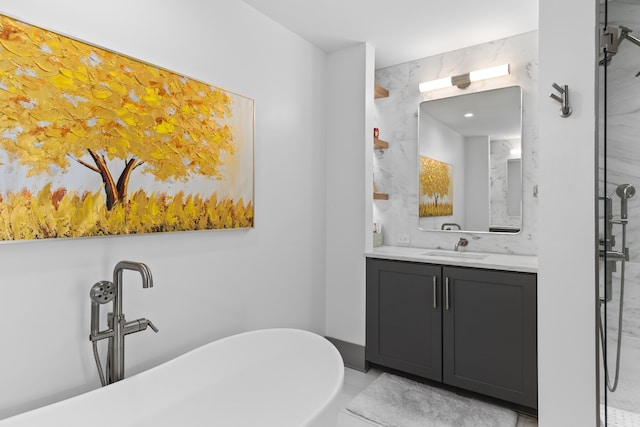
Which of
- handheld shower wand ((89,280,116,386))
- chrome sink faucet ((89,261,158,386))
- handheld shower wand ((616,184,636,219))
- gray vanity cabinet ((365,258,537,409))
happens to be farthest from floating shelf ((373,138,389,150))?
handheld shower wand ((89,280,116,386))

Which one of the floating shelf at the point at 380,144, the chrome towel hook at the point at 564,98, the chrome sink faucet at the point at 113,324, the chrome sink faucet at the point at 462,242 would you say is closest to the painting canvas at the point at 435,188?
the chrome sink faucet at the point at 462,242

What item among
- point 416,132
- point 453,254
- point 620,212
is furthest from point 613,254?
point 416,132

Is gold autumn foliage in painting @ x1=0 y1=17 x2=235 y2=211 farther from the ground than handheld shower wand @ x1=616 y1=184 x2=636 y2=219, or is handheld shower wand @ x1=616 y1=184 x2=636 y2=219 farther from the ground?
gold autumn foliage in painting @ x1=0 y1=17 x2=235 y2=211

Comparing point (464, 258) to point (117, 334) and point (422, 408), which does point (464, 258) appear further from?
point (117, 334)

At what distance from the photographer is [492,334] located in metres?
2.30

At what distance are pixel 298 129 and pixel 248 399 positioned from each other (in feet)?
6.12

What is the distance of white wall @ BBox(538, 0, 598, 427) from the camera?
1772mm

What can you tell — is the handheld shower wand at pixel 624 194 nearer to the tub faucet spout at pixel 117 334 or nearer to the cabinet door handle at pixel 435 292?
the cabinet door handle at pixel 435 292

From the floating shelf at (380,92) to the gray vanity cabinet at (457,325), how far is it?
147cm

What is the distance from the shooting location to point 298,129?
9.11 feet

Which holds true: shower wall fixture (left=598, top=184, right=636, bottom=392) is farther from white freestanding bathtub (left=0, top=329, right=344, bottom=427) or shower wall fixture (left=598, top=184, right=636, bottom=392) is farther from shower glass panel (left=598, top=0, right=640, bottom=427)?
white freestanding bathtub (left=0, top=329, right=344, bottom=427)

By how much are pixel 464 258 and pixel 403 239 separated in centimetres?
77

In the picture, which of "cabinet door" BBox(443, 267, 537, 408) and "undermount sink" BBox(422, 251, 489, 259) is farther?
"undermount sink" BBox(422, 251, 489, 259)

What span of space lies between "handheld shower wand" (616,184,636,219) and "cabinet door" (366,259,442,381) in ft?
3.69
